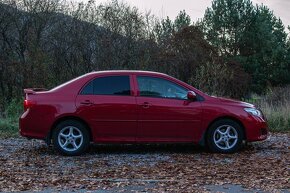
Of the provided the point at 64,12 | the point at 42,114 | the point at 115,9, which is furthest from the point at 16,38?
the point at 42,114

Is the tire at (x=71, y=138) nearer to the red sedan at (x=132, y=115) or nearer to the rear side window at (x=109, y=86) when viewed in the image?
the red sedan at (x=132, y=115)

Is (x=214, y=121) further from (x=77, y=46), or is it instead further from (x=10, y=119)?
(x=77, y=46)

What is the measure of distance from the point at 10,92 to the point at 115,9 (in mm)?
5000

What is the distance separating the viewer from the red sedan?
10.5 meters

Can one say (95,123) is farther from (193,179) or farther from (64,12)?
(64,12)

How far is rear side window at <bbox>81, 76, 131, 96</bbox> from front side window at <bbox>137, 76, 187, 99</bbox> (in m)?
0.28

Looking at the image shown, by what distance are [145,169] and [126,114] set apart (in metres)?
1.62

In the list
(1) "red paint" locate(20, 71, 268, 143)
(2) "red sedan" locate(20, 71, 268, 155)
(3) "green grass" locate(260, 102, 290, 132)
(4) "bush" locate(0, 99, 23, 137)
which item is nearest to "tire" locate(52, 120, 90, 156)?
(2) "red sedan" locate(20, 71, 268, 155)

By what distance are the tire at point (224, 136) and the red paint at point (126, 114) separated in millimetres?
119

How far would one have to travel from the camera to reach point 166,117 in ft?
34.7

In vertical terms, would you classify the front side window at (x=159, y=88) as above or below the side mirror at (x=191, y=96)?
above

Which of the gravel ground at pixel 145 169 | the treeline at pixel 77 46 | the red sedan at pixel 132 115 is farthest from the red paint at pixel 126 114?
the treeline at pixel 77 46

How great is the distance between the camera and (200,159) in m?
10.1

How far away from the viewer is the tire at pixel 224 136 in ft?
35.0
